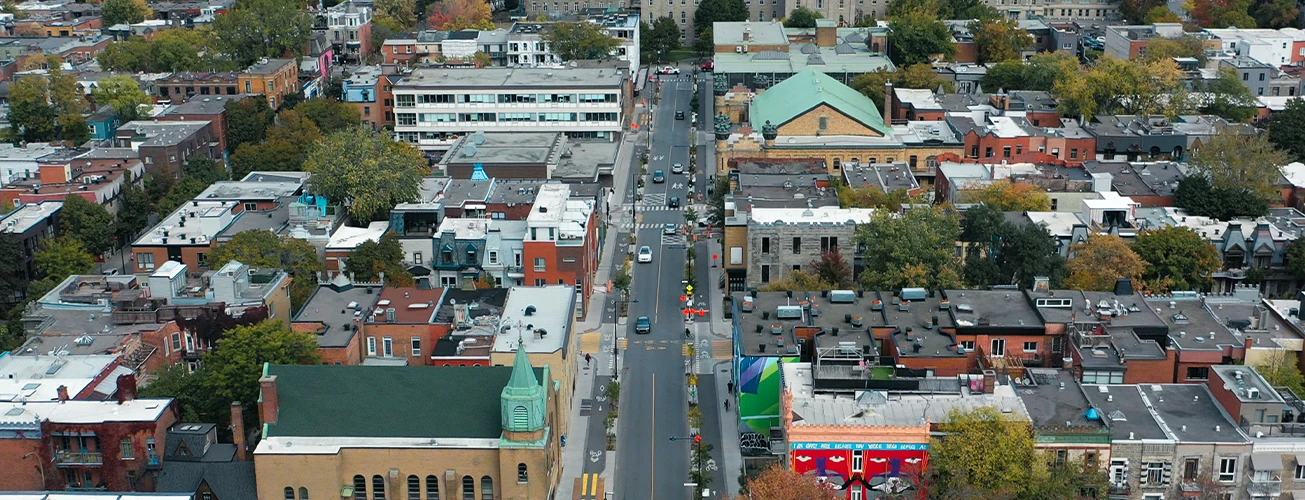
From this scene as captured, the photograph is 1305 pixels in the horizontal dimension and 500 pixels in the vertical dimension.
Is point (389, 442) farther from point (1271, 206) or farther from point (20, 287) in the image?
point (1271, 206)

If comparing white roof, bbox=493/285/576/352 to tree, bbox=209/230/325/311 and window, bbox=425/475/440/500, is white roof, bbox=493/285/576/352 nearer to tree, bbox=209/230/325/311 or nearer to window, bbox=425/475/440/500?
window, bbox=425/475/440/500

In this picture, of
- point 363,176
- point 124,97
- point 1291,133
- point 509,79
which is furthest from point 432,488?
point 124,97

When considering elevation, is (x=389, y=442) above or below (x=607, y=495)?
above

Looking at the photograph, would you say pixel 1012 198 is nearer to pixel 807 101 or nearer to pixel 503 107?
pixel 807 101

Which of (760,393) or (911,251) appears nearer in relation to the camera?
(760,393)

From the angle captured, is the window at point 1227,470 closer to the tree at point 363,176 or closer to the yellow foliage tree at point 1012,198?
the yellow foliage tree at point 1012,198

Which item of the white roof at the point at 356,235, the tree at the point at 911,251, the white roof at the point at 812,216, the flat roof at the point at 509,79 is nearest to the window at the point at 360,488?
the white roof at the point at 356,235

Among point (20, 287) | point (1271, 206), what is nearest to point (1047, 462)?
point (1271, 206)

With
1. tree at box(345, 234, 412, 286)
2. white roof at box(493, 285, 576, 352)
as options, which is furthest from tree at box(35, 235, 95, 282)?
white roof at box(493, 285, 576, 352)
